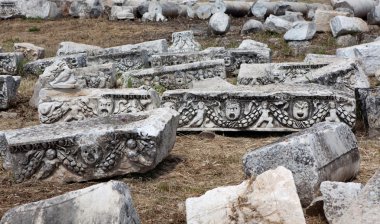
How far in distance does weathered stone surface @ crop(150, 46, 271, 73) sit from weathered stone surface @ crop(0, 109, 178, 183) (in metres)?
5.18

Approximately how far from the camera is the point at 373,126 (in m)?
6.68

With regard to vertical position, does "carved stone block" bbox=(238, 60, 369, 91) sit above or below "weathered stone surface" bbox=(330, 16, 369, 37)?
above

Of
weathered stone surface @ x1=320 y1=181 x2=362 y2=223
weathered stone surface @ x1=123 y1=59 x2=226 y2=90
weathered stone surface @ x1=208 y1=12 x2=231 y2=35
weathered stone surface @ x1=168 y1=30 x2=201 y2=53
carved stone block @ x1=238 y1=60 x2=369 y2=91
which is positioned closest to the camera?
weathered stone surface @ x1=320 y1=181 x2=362 y2=223

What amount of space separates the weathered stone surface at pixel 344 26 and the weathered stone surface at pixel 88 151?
8530 mm

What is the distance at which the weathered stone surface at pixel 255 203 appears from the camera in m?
3.69

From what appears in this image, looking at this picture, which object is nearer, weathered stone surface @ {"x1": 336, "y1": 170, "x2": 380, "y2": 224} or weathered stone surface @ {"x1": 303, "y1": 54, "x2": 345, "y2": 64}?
weathered stone surface @ {"x1": 336, "y1": 170, "x2": 380, "y2": 224}

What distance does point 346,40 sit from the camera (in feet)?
43.5

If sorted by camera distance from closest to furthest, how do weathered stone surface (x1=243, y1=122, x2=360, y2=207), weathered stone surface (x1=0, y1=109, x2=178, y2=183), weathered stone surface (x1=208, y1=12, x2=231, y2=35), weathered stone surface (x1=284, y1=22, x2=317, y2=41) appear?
weathered stone surface (x1=243, y1=122, x2=360, y2=207) < weathered stone surface (x1=0, y1=109, x2=178, y2=183) < weathered stone surface (x1=284, y1=22, x2=317, y2=41) < weathered stone surface (x1=208, y1=12, x2=231, y2=35)

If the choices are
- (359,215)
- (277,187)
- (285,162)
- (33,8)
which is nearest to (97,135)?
(285,162)

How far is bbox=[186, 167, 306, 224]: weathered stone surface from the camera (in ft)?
12.1

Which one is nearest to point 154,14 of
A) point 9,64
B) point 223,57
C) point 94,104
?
point 9,64

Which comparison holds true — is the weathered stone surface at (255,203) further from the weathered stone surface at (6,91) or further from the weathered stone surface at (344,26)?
the weathered stone surface at (344,26)

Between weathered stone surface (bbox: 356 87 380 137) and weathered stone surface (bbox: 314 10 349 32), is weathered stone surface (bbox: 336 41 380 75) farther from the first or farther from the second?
weathered stone surface (bbox: 356 87 380 137)

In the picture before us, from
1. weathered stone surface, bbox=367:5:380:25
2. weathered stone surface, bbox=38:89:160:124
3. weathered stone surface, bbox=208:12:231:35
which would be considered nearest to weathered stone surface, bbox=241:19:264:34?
weathered stone surface, bbox=208:12:231:35
